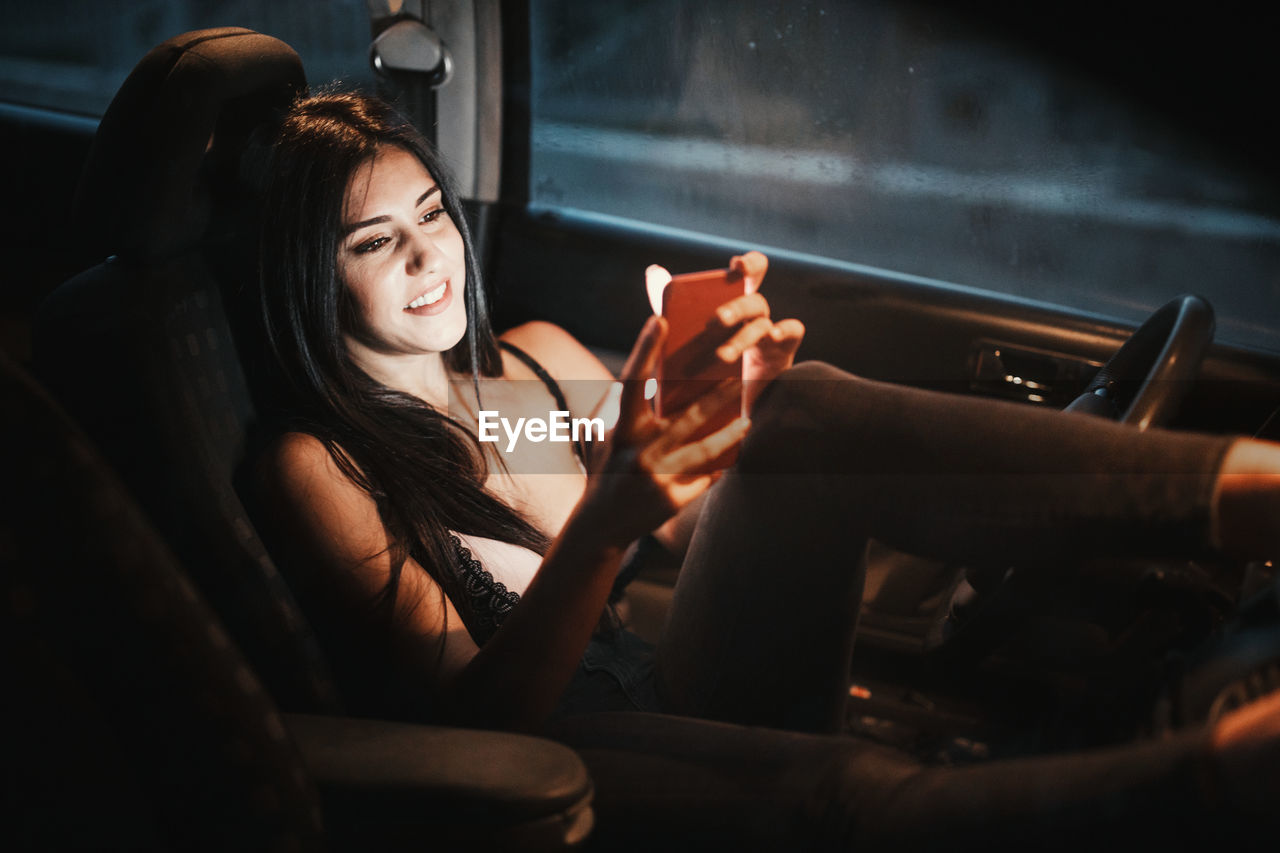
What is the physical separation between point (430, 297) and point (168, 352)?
1.14 ft

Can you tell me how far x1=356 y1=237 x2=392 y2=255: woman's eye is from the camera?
1.15m

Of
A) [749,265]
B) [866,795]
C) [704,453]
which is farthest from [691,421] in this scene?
[866,795]

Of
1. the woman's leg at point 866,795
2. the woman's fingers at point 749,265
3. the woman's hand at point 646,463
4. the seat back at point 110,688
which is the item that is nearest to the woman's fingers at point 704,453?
the woman's hand at point 646,463

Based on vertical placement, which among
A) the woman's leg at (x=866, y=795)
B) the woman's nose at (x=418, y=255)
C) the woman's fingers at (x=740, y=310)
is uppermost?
the woman's fingers at (x=740, y=310)

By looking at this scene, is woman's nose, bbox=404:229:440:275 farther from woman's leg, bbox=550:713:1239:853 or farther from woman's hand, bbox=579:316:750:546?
woman's leg, bbox=550:713:1239:853

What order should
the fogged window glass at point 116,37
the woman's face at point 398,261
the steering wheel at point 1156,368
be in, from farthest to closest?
1. the fogged window glass at point 116,37
2. the woman's face at point 398,261
3. the steering wheel at point 1156,368

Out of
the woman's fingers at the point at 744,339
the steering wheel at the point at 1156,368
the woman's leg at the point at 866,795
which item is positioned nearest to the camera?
the woman's leg at the point at 866,795

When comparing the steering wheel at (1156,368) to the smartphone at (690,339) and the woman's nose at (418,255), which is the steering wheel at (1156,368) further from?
the woman's nose at (418,255)

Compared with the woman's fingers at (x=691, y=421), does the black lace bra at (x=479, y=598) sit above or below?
below

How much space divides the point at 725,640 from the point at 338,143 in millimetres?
740

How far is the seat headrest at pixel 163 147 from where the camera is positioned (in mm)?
918

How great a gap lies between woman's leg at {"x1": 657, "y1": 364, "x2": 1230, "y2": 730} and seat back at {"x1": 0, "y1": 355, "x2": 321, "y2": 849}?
49cm

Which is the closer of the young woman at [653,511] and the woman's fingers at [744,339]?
the young woman at [653,511]

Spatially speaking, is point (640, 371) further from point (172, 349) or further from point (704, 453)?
point (172, 349)
